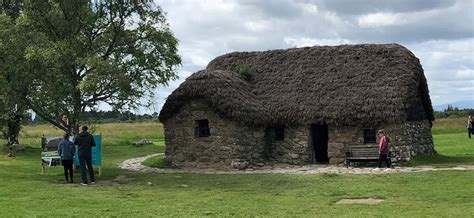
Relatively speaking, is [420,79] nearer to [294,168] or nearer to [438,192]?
[294,168]

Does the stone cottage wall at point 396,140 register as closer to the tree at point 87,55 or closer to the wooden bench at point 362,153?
the wooden bench at point 362,153

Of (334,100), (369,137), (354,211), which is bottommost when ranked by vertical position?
(354,211)

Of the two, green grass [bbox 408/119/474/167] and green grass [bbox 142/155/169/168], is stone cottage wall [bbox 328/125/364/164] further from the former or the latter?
green grass [bbox 142/155/169/168]

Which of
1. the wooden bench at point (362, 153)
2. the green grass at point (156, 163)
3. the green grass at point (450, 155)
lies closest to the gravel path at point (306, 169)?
the wooden bench at point (362, 153)

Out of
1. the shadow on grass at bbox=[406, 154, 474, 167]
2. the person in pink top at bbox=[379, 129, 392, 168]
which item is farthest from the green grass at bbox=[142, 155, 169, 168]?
the shadow on grass at bbox=[406, 154, 474, 167]

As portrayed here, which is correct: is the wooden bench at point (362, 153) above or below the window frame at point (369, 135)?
below

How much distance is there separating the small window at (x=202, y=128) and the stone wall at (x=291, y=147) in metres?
3.03

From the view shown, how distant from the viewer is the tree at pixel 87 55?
2323 cm

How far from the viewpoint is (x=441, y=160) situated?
26.0 meters

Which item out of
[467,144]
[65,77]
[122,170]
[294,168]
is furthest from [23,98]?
[467,144]

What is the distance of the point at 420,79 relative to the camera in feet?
91.9

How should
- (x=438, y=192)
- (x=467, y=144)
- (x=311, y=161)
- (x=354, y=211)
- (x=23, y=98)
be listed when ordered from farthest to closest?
(x=467, y=144) < (x=311, y=161) < (x=23, y=98) < (x=438, y=192) < (x=354, y=211)

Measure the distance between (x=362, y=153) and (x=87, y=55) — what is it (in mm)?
12321

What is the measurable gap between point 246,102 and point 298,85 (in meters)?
3.24
